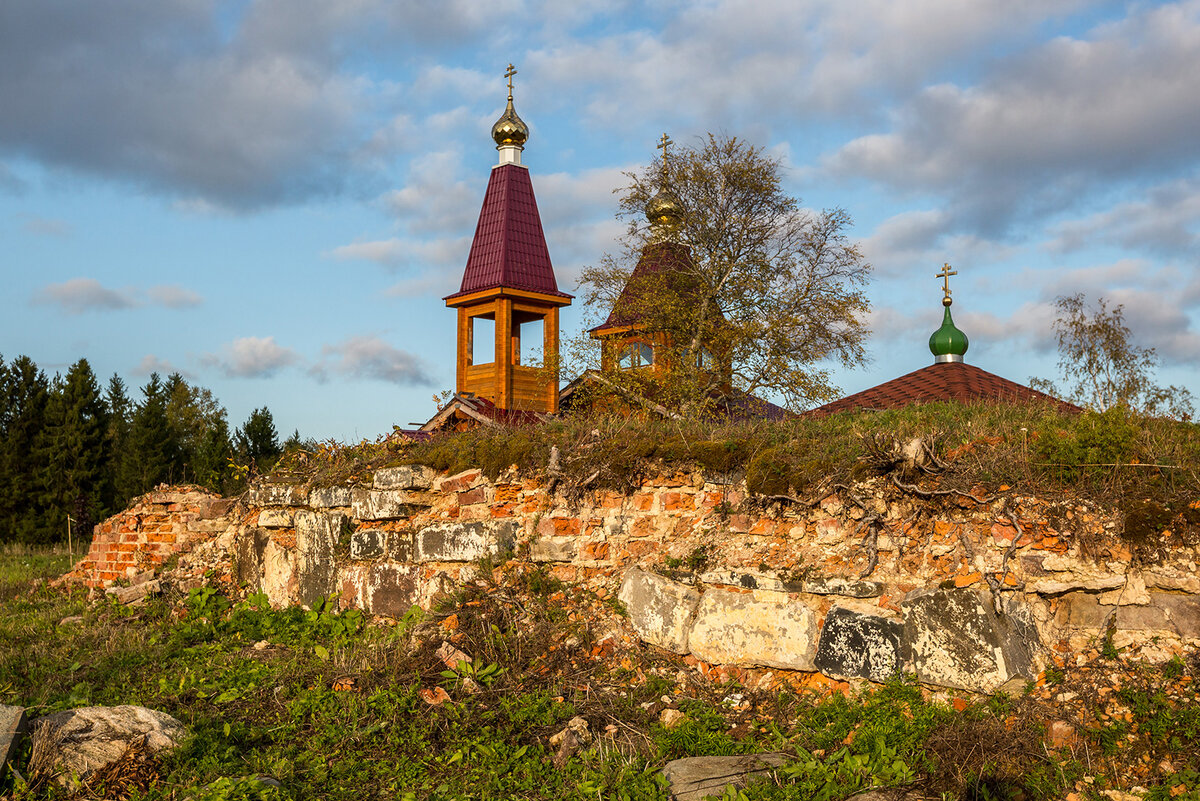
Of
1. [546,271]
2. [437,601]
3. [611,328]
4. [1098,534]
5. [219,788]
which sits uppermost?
[546,271]

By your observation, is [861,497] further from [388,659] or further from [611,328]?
[611,328]

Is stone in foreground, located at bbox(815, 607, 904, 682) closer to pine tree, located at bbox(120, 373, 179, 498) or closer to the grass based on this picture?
the grass

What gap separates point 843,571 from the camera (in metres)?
5.32

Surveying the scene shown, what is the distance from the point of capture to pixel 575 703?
536 centimetres

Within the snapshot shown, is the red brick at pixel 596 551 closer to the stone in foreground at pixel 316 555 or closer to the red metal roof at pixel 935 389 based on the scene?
the stone in foreground at pixel 316 555

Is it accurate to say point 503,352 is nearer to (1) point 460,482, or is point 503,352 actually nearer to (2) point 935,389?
(2) point 935,389

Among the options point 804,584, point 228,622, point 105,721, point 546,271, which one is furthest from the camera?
point 546,271

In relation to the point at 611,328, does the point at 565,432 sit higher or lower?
lower

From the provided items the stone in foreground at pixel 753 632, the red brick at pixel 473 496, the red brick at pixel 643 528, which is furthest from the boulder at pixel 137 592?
the stone in foreground at pixel 753 632

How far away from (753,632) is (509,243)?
15604 mm

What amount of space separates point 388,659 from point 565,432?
1990 mm

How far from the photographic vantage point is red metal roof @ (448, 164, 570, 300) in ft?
65.2

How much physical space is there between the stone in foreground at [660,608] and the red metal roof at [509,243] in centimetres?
1417

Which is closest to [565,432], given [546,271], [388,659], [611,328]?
[388,659]
